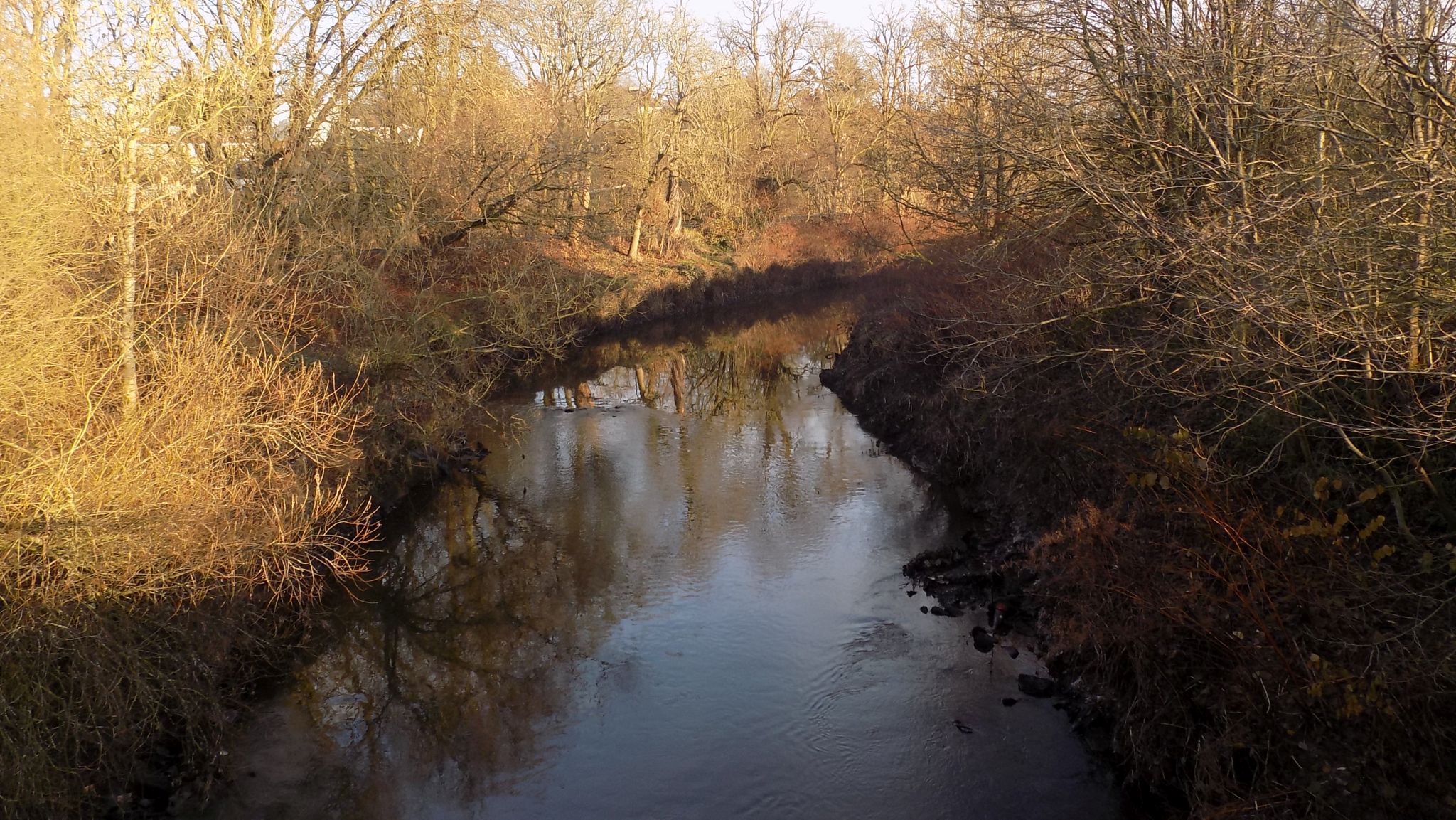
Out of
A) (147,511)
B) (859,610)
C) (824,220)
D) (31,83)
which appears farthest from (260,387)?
(824,220)

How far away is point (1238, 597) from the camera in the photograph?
22.0ft

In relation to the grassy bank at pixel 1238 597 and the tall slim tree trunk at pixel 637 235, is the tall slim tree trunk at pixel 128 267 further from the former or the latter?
the tall slim tree trunk at pixel 637 235

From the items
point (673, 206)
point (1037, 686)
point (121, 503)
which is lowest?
point (1037, 686)

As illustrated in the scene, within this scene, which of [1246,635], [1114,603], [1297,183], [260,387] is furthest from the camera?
[260,387]

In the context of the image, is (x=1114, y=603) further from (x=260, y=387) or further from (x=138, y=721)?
(x=260, y=387)

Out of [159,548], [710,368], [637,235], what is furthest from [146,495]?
[637,235]

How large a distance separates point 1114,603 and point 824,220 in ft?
102

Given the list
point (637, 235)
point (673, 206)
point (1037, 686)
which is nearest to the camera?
point (1037, 686)

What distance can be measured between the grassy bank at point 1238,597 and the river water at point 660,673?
0.89 m

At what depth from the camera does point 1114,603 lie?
314 inches

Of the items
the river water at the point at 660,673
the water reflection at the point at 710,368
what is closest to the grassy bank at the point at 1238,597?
the river water at the point at 660,673

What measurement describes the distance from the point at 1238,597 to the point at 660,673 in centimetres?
541

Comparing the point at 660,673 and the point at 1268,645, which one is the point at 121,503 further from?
the point at 1268,645

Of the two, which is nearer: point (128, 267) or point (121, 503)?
point (121, 503)
